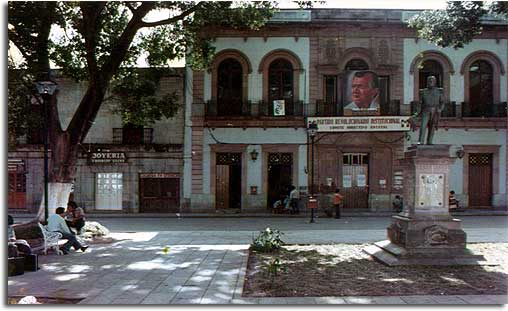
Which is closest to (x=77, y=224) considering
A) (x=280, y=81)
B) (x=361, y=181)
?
(x=280, y=81)

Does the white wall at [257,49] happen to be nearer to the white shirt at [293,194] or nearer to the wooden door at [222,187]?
the wooden door at [222,187]

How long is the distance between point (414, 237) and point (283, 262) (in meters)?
2.72

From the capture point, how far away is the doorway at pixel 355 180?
87.5 ft

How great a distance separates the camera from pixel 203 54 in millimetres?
18438

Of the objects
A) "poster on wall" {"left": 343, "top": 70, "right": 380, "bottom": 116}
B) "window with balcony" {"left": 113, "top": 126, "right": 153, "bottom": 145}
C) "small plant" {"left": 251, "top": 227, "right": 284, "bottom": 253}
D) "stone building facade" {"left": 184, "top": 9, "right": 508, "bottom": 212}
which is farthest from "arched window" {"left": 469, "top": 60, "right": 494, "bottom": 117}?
"small plant" {"left": 251, "top": 227, "right": 284, "bottom": 253}

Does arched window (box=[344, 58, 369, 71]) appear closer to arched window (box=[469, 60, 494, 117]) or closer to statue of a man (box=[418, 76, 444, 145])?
arched window (box=[469, 60, 494, 117])

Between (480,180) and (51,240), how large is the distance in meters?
22.3

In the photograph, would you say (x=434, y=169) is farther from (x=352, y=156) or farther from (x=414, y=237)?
(x=352, y=156)

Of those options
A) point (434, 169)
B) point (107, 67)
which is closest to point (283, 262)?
point (434, 169)

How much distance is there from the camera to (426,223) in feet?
34.6

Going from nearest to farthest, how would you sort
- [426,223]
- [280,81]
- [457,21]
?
[426,223] < [457,21] < [280,81]

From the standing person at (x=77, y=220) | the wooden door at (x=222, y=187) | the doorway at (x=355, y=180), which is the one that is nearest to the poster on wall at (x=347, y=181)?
the doorway at (x=355, y=180)

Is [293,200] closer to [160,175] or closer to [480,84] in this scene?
[160,175]

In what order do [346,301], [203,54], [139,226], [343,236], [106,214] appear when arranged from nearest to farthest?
[346,301], [343,236], [203,54], [139,226], [106,214]
